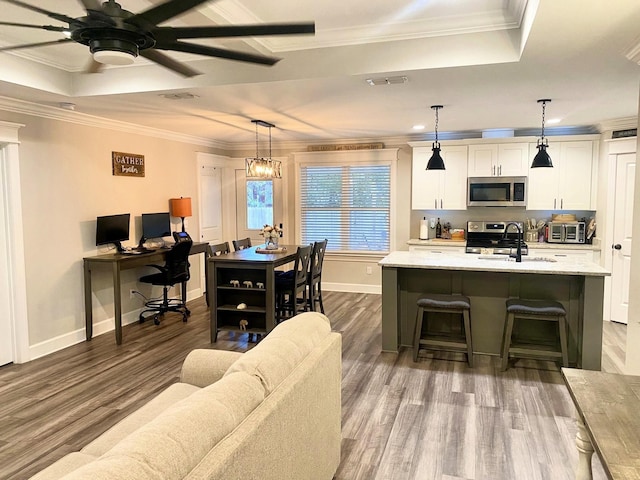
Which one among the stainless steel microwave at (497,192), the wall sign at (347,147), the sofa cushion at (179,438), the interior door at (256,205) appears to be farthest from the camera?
the interior door at (256,205)

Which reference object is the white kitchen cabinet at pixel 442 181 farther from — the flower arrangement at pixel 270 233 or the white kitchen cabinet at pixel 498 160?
the flower arrangement at pixel 270 233

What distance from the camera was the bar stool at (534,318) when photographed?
12.2ft

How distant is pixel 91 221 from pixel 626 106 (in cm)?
575

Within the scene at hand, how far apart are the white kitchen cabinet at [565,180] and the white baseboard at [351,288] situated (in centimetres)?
258

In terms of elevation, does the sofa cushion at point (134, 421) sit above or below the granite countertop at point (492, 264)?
below

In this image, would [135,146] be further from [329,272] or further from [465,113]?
[465,113]

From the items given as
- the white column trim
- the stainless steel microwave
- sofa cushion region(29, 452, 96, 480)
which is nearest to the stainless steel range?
the stainless steel microwave

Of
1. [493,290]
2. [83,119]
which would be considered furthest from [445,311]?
→ [83,119]

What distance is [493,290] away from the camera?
13.8ft

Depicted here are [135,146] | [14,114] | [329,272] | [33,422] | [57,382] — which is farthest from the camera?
[329,272]

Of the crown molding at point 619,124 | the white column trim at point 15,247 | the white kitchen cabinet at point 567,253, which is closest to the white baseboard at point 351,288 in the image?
the white kitchen cabinet at point 567,253

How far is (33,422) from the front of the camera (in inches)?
123

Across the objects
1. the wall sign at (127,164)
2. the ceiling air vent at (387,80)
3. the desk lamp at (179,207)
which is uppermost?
the ceiling air vent at (387,80)

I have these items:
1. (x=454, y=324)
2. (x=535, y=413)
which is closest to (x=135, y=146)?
(x=454, y=324)
